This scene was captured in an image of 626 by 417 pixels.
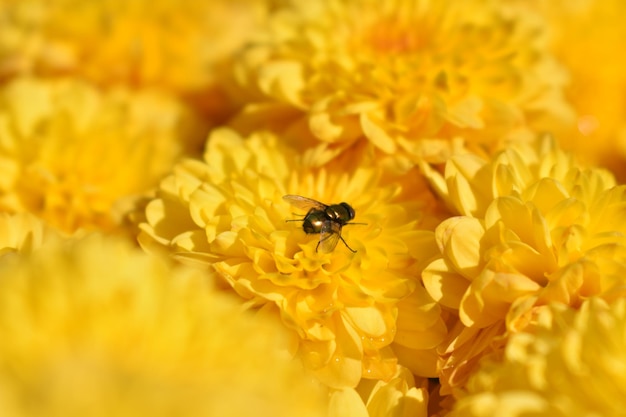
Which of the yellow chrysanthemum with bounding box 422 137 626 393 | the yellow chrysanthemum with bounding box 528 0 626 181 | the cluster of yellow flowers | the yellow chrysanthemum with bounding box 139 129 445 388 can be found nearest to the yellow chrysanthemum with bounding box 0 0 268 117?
the cluster of yellow flowers

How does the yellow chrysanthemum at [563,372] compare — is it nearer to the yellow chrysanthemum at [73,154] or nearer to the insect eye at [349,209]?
the insect eye at [349,209]

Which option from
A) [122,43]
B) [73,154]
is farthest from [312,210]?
[122,43]

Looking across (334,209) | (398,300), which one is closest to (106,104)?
(334,209)

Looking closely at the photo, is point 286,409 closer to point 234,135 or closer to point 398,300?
point 398,300

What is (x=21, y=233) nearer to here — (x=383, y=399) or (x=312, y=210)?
(x=312, y=210)

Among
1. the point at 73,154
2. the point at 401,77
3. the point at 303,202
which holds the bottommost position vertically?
the point at 73,154

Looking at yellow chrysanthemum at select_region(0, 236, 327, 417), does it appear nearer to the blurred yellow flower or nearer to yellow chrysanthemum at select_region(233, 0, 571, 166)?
the blurred yellow flower
